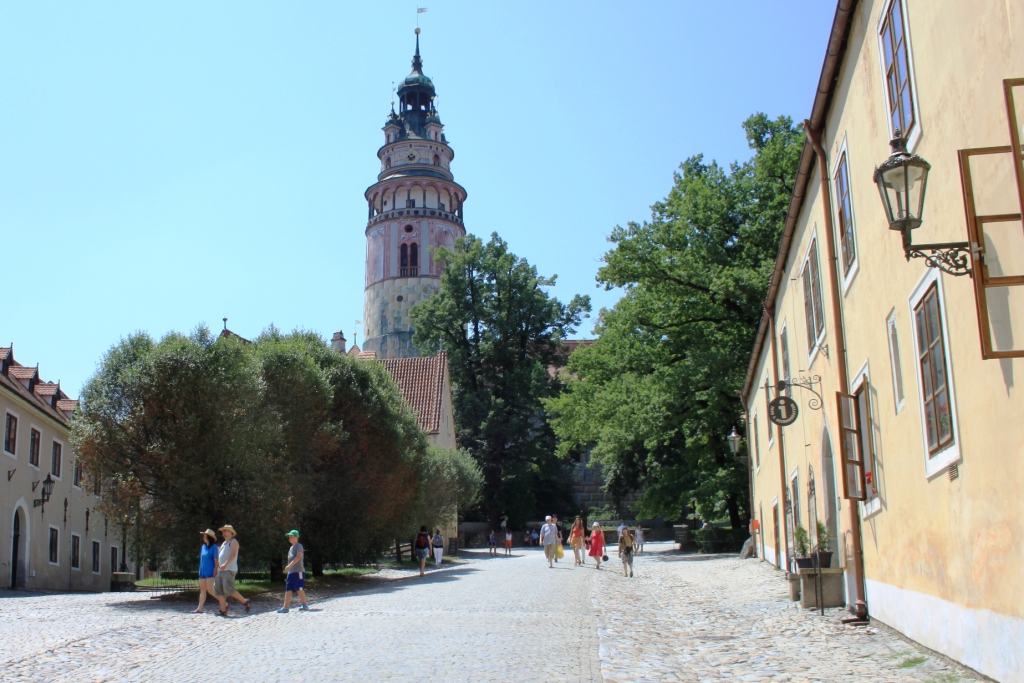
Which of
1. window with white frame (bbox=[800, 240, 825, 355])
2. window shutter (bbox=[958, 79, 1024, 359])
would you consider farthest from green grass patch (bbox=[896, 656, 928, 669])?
window with white frame (bbox=[800, 240, 825, 355])

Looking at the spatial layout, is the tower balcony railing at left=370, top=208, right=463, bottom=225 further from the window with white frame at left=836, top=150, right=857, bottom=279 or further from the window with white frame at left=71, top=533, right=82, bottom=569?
the window with white frame at left=836, top=150, right=857, bottom=279

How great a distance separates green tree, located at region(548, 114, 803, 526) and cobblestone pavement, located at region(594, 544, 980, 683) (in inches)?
490

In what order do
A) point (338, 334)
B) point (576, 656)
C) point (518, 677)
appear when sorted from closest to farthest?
point (518, 677) < point (576, 656) < point (338, 334)

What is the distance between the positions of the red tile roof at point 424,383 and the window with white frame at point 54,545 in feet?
68.1

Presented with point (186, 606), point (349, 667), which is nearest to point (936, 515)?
point (349, 667)

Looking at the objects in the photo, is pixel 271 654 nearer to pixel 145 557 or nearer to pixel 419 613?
pixel 419 613

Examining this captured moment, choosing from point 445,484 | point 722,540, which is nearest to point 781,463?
point 722,540

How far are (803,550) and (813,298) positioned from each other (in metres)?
3.84

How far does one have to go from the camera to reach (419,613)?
15156 millimetres

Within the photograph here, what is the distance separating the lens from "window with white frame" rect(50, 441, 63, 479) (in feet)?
104

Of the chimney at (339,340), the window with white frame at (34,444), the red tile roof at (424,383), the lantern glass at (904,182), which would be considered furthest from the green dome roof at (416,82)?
the lantern glass at (904,182)

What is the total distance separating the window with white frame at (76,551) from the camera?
3344cm

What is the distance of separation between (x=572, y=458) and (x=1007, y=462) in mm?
55587

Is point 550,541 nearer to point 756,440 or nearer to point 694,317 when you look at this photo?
point 756,440
